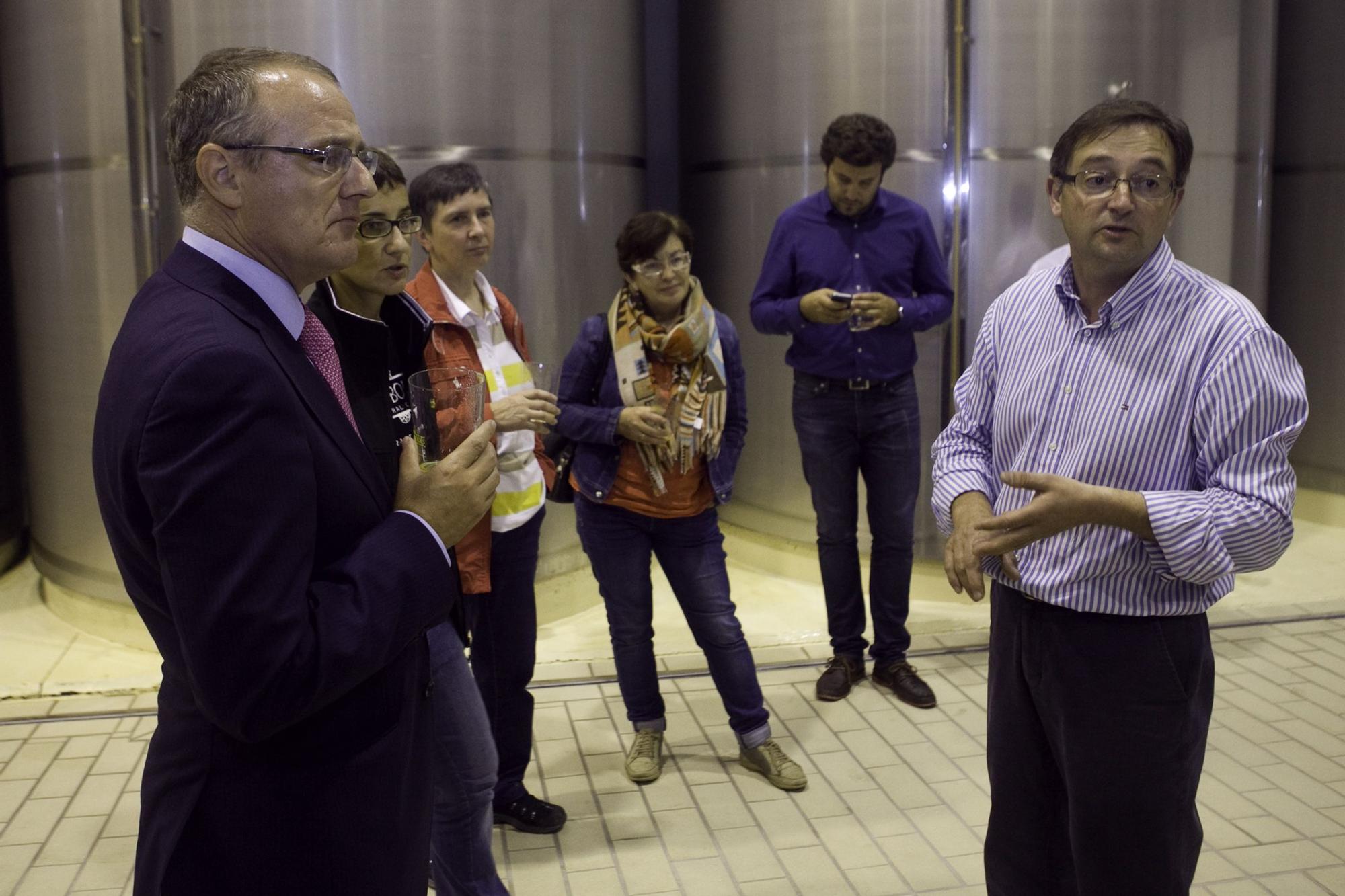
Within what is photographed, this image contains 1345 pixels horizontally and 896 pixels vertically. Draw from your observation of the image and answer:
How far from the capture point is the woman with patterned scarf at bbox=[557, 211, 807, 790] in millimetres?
3551

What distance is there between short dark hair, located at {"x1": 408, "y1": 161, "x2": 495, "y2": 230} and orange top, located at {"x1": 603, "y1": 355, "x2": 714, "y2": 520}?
748 mm

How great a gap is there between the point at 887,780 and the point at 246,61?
2996 millimetres

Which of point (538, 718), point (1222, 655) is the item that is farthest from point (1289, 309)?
point (538, 718)

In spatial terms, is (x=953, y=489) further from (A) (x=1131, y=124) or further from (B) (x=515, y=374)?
(B) (x=515, y=374)

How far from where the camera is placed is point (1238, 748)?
4.01 m

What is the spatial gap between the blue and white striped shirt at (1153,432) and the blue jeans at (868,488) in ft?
6.34

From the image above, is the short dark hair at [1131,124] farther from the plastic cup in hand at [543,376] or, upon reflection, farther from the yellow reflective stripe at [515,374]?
the yellow reflective stripe at [515,374]

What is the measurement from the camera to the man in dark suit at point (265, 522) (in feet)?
4.50

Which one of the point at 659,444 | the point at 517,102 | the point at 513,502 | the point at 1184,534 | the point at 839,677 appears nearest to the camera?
the point at 1184,534

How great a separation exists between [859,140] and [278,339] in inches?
123

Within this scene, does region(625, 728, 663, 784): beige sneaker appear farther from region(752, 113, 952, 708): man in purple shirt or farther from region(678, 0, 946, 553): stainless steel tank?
region(678, 0, 946, 553): stainless steel tank

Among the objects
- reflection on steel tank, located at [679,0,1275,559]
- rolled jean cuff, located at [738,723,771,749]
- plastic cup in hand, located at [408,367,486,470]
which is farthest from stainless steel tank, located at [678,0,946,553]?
plastic cup in hand, located at [408,367,486,470]

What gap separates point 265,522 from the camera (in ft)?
4.53

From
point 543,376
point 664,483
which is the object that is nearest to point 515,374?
point 543,376
